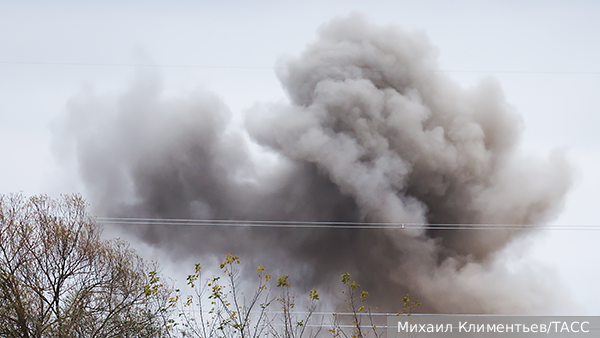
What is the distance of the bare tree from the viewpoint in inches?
372

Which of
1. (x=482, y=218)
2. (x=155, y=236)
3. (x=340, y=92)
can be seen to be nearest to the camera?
(x=340, y=92)

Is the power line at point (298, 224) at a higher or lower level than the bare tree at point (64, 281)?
higher

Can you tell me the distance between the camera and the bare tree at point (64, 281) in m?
9.45

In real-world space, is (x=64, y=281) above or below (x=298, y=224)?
below

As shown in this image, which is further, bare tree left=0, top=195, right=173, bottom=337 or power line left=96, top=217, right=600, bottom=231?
power line left=96, top=217, right=600, bottom=231

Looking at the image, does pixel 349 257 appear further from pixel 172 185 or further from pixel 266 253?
pixel 172 185

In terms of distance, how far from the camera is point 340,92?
20.6 m

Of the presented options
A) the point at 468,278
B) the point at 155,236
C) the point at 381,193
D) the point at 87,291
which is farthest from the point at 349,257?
the point at 87,291

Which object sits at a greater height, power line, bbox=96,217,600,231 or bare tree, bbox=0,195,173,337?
power line, bbox=96,217,600,231

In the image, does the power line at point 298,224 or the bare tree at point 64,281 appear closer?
the bare tree at point 64,281

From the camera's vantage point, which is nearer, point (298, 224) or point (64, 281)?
point (64, 281)

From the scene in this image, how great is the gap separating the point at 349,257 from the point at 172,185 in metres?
9.68

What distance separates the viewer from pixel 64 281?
12172 millimetres

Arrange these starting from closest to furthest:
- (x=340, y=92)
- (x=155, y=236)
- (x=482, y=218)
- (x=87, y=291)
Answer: (x=87, y=291), (x=340, y=92), (x=482, y=218), (x=155, y=236)
